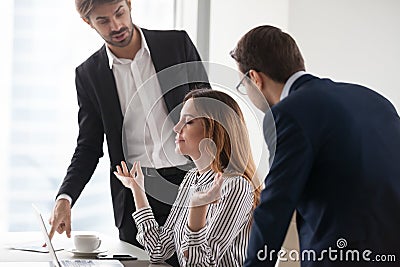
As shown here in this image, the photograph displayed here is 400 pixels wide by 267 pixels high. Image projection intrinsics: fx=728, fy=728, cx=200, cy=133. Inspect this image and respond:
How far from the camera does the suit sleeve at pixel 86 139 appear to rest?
2.50 metres

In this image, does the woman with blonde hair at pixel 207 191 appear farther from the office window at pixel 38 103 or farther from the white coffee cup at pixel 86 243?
the office window at pixel 38 103

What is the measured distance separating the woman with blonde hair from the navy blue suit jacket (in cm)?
44

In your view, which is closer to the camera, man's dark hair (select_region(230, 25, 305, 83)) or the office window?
man's dark hair (select_region(230, 25, 305, 83))

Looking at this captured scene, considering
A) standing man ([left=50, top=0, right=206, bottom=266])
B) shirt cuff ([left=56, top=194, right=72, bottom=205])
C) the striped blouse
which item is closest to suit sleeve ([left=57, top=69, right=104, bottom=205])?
standing man ([left=50, top=0, right=206, bottom=266])

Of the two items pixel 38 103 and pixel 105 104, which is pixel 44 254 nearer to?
pixel 105 104

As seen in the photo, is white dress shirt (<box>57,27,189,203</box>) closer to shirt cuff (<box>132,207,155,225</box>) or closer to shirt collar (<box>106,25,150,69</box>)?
shirt collar (<box>106,25,150,69</box>)

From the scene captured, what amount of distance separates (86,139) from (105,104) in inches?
6.8

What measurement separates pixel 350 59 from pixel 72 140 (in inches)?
53.7

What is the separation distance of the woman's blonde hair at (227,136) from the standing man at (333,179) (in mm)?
518

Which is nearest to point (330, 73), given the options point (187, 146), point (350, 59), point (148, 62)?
point (350, 59)

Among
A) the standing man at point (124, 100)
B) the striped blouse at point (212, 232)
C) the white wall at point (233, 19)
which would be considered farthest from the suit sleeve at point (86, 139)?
the white wall at point (233, 19)

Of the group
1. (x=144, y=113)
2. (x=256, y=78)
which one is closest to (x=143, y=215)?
(x=144, y=113)

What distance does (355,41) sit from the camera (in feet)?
10.8

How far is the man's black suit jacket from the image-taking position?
8.00 ft
